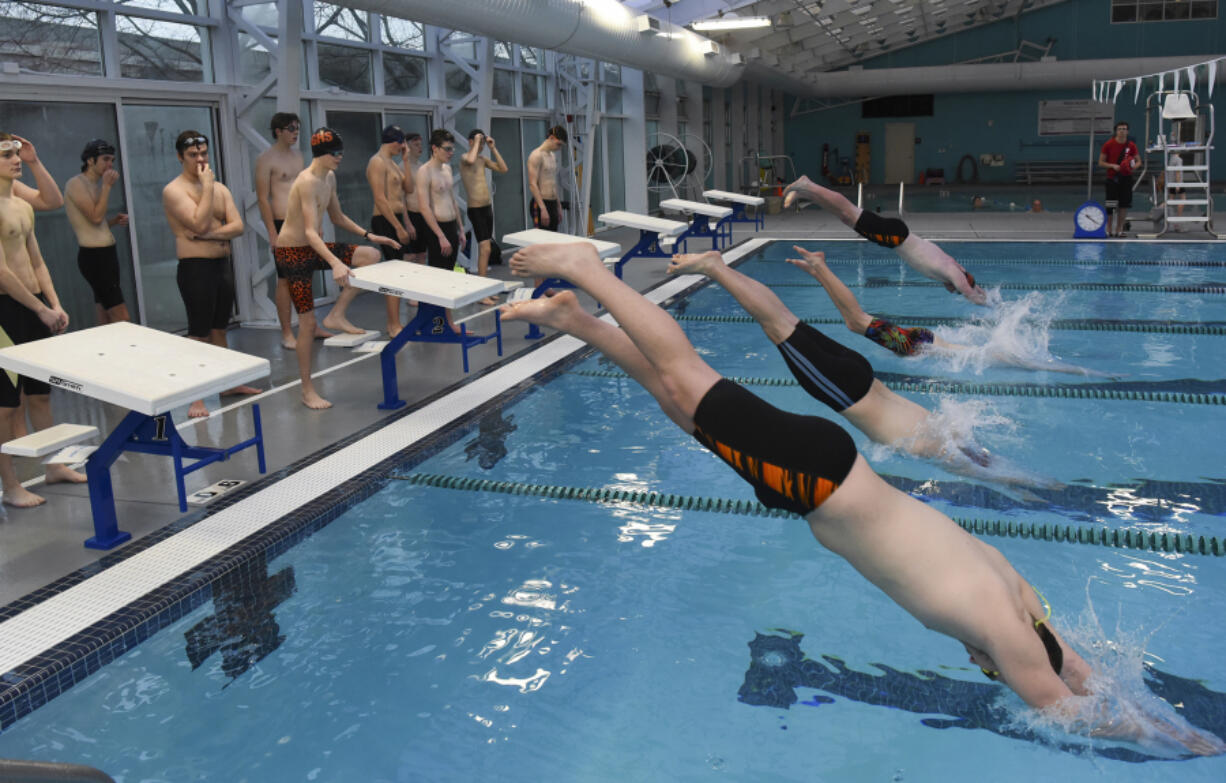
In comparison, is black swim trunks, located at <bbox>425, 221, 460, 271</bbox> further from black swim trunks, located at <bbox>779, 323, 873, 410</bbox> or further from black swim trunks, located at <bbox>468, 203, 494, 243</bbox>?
black swim trunks, located at <bbox>779, 323, 873, 410</bbox>

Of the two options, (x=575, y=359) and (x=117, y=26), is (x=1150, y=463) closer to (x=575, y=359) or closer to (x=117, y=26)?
(x=575, y=359)

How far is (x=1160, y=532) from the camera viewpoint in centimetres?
380

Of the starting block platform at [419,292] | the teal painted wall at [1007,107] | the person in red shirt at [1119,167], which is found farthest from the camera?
the teal painted wall at [1007,107]

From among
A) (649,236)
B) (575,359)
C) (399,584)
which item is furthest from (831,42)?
(399,584)

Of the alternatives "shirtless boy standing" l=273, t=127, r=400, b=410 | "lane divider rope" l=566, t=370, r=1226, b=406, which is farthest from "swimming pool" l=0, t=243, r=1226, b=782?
"shirtless boy standing" l=273, t=127, r=400, b=410

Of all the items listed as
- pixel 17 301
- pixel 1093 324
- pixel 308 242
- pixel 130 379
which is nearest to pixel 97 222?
pixel 308 242

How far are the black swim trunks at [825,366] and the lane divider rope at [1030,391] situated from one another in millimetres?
2594

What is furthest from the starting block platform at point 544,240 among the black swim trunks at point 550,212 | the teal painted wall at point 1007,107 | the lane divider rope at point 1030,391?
the teal painted wall at point 1007,107

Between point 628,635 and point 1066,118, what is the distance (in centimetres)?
2826

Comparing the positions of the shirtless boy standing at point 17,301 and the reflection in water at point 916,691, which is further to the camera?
the shirtless boy standing at point 17,301

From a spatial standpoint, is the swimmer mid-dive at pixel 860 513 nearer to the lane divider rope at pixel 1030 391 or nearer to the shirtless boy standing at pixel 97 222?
the lane divider rope at pixel 1030 391

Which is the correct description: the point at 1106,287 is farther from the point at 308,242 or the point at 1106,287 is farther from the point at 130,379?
the point at 130,379

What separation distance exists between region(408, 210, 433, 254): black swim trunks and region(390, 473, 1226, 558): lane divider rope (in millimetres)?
3709

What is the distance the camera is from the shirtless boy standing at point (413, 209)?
25.4ft
